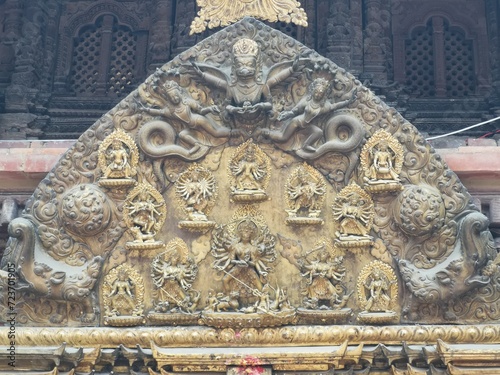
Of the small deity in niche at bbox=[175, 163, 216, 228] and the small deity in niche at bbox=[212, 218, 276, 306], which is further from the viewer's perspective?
the small deity in niche at bbox=[175, 163, 216, 228]

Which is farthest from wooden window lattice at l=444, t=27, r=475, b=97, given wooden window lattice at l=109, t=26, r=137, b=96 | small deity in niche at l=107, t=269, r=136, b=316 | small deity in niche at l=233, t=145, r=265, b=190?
small deity in niche at l=107, t=269, r=136, b=316

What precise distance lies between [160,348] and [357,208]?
7.33 ft

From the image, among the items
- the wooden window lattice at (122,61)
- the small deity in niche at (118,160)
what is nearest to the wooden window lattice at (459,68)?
the wooden window lattice at (122,61)

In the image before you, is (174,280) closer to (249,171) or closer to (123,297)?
(123,297)

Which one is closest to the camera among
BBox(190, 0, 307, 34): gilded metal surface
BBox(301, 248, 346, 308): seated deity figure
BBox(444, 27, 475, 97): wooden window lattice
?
BBox(301, 248, 346, 308): seated deity figure

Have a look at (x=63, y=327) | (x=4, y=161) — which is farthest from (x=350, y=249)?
(x=4, y=161)

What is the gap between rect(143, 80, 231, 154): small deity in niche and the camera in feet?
26.7

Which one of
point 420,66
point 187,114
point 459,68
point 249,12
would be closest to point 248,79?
point 187,114

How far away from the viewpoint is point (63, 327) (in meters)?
7.90

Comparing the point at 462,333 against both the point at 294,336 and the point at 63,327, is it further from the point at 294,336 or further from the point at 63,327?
the point at 63,327

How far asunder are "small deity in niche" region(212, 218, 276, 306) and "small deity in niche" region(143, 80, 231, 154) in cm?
90

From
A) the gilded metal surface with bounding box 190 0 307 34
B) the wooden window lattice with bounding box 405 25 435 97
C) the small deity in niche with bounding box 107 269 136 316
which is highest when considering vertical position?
the wooden window lattice with bounding box 405 25 435 97

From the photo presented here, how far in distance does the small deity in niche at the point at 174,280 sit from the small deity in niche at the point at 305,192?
107 cm

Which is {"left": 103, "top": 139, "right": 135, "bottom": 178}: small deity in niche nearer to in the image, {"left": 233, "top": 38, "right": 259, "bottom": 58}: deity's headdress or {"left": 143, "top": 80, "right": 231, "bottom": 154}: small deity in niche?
Answer: {"left": 143, "top": 80, "right": 231, "bottom": 154}: small deity in niche
